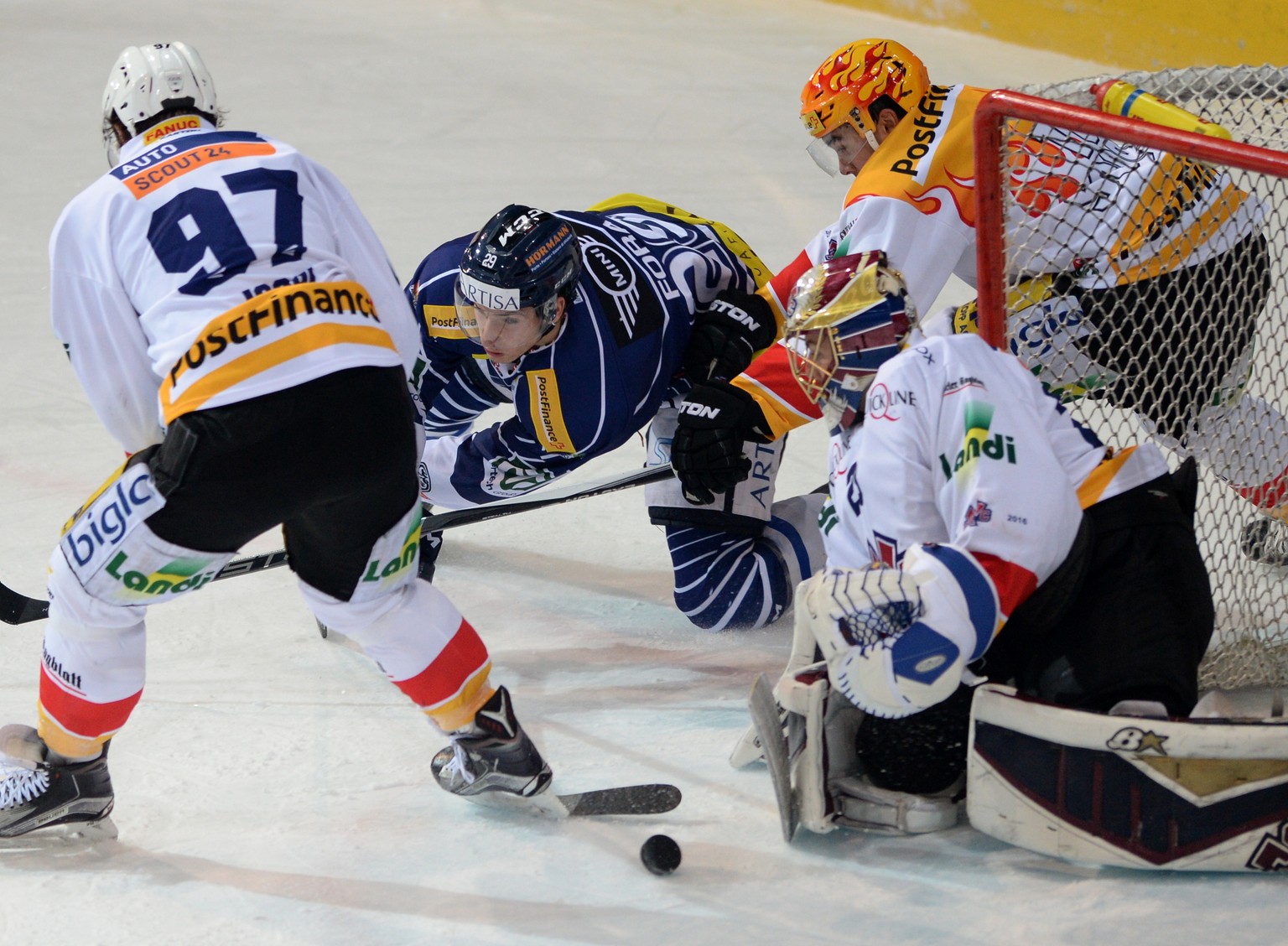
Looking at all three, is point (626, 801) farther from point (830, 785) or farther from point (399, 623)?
point (399, 623)

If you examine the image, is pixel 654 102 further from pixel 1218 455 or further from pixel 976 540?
pixel 976 540

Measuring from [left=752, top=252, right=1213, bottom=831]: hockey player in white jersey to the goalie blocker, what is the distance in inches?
4.5

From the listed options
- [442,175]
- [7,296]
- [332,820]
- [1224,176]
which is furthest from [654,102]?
[332,820]

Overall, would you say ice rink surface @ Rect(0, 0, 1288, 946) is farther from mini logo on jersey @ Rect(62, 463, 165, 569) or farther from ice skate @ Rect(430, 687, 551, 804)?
mini logo on jersey @ Rect(62, 463, 165, 569)


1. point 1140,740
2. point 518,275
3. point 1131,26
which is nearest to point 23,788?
point 518,275

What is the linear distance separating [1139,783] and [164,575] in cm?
139

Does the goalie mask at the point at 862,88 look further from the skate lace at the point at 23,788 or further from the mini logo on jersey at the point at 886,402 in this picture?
the skate lace at the point at 23,788

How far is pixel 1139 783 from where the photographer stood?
6.74 feet

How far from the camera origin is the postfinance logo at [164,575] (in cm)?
205

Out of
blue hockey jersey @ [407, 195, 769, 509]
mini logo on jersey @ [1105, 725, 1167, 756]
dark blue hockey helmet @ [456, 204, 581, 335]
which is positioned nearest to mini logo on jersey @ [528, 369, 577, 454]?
blue hockey jersey @ [407, 195, 769, 509]

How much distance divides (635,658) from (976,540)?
1.19 metres

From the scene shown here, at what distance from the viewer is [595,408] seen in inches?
113

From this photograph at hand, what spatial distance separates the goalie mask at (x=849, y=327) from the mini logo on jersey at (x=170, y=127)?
0.95 metres

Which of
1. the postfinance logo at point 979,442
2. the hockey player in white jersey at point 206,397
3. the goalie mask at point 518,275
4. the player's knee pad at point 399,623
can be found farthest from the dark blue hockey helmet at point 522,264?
the postfinance logo at point 979,442
